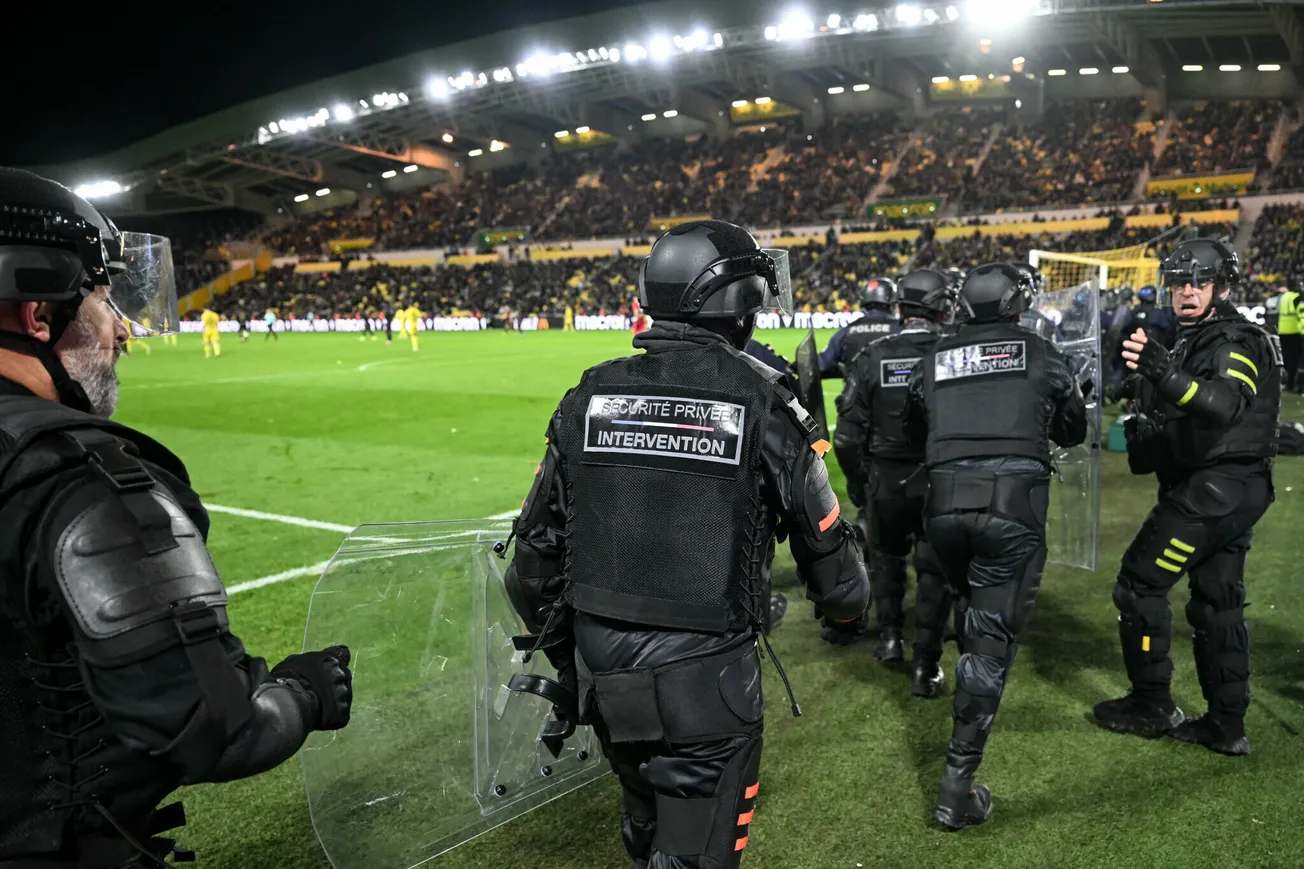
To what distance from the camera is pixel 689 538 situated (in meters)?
2.49

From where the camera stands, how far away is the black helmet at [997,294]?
4.34m

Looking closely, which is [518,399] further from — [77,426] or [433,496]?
[77,426]

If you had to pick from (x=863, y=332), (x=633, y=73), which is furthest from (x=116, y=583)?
(x=633, y=73)

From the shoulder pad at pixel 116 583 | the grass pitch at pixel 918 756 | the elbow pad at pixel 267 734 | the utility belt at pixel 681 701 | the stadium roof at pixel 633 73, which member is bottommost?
the grass pitch at pixel 918 756

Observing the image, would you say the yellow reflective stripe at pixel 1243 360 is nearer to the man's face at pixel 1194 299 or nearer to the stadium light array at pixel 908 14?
the man's face at pixel 1194 299

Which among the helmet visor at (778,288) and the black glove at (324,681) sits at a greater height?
the helmet visor at (778,288)

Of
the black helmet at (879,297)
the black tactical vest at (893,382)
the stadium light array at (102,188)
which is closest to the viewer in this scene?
the black tactical vest at (893,382)

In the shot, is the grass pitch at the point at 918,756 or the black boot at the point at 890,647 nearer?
the grass pitch at the point at 918,756

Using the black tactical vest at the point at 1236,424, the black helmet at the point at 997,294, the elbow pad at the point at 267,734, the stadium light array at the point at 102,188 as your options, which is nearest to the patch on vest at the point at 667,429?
the elbow pad at the point at 267,734

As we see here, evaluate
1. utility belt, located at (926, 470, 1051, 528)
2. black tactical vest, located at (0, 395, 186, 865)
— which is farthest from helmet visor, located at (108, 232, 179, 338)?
utility belt, located at (926, 470, 1051, 528)

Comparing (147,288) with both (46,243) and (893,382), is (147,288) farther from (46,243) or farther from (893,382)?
(893,382)

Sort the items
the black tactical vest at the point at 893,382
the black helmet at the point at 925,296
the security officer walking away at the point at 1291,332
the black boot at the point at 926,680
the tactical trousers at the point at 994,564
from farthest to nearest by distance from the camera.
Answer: the security officer walking away at the point at 1291,332, the black helmet at the point at 925,296, the black tactical vest at the point at 893,382, the black boot at the point at 926,680, the tactical trousers at the point at 994,564

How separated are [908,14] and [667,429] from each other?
41.0 m

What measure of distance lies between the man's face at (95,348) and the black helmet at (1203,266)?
4525 mm
